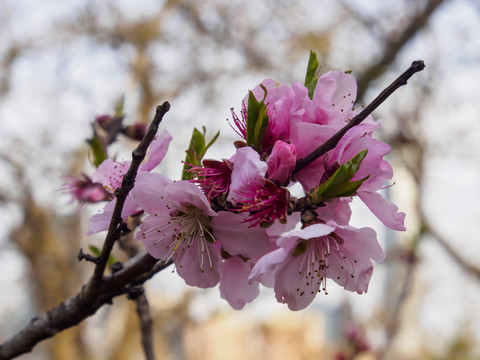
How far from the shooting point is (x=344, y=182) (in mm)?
612

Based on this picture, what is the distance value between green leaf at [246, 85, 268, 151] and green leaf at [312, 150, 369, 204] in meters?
0.12

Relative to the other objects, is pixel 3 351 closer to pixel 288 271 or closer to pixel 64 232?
pixel 288 271

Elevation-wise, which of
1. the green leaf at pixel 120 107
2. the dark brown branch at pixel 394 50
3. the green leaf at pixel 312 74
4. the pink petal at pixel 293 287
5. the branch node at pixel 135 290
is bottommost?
the pink petal at pixel 293 287

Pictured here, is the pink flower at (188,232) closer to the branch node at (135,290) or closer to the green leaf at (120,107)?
the branch node at (135,290)

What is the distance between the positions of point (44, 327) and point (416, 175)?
147 inches

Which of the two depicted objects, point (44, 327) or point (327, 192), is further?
point (44, 327)

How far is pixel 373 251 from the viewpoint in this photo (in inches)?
27.0

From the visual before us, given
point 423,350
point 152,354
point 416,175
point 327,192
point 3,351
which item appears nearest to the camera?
point 327,192

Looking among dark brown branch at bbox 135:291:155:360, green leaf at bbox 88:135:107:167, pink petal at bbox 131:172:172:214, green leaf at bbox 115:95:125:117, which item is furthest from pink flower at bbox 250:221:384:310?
green leaf at bbox 115:95:125:117

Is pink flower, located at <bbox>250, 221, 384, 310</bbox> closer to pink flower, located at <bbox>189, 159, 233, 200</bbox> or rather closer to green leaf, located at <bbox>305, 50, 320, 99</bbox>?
pink flower, located at <bbox>189, 159, 233, 200</bbox>

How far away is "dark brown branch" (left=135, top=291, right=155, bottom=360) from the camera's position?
102 cm

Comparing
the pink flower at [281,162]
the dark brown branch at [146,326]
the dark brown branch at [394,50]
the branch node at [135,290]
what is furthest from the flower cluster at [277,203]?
the dark brown branch at [394,50]

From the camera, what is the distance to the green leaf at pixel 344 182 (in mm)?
600

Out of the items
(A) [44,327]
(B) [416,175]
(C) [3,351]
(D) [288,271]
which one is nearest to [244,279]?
(D) [288,271]
